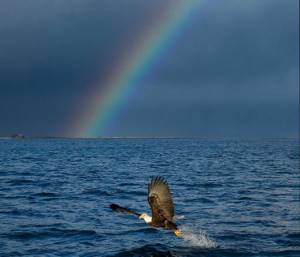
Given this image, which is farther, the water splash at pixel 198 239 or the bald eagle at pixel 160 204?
the water splash at pixel 198 239

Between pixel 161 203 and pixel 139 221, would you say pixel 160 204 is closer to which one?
pixel 161 203

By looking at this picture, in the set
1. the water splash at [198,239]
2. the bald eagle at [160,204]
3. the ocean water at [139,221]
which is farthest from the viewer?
the water splash at [198,239]

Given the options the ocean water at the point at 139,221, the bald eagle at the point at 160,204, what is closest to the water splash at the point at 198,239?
the ocean water at the point at 139,221

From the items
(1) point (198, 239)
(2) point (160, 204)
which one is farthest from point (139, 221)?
(2) point (160, 204)

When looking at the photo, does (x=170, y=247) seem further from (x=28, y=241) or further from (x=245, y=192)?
(x=245, y=192)

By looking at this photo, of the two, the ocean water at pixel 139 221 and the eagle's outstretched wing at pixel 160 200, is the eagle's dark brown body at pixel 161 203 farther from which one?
the ocean water at pixel 139 221

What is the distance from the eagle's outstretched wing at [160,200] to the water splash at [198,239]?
12.1 ft

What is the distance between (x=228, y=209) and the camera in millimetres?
22906

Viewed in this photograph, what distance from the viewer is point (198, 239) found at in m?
16.4

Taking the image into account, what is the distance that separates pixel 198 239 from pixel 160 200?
182 inches

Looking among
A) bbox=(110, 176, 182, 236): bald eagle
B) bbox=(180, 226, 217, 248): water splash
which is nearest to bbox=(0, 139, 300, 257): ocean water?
bbox=(180, 226, 217, 248): water splash

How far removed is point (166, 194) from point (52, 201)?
45.6ft

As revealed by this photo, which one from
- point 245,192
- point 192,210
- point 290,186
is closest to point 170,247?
point 192,210

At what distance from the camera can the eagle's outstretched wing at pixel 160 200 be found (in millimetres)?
12391
